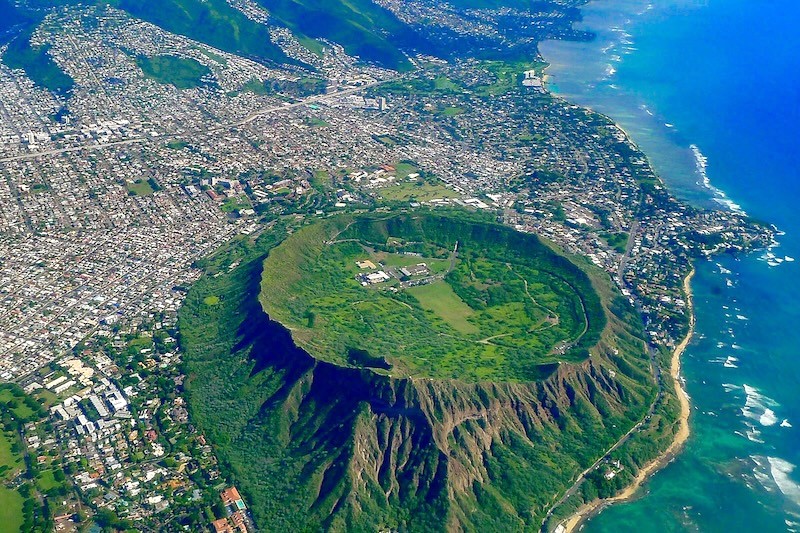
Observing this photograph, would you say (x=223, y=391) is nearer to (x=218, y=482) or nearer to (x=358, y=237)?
(x=218, y=482)

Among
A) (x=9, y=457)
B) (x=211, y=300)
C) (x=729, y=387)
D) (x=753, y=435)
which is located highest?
(x=753, y=435)

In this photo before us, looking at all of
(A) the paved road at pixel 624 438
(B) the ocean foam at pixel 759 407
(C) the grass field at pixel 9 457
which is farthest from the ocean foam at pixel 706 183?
(C) the grass field at pixel 9 457

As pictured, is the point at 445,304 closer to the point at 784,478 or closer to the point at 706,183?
the point at 784,478

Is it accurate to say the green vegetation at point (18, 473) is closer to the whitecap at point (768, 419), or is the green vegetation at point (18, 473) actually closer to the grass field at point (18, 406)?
the grass field at point (18, 406)

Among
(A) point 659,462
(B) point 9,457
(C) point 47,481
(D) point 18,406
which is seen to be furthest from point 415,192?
(C) point 47,481

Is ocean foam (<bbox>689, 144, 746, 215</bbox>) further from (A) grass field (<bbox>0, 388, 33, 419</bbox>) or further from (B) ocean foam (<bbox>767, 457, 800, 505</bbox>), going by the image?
(A) grass field (<bbox>0, 388, 33, 419</bbox>)

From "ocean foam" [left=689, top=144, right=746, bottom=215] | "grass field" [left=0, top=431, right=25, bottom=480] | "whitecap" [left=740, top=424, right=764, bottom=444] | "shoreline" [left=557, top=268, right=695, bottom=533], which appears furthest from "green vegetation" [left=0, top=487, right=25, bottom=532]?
"ocean foam" [left=689, top=144, right=746, bottom=215]
